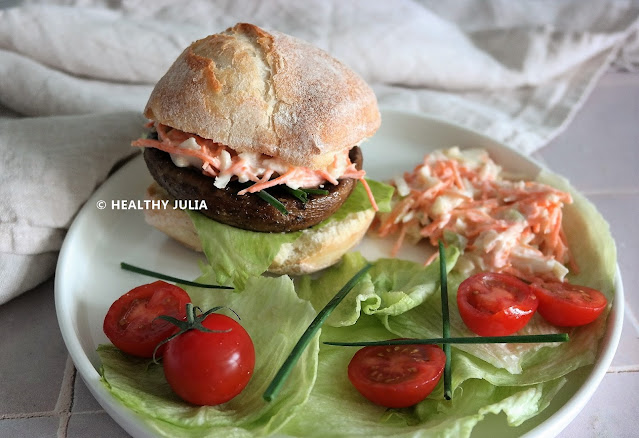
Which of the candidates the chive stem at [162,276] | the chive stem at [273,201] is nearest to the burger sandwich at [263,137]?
the chive stem at [273,201]

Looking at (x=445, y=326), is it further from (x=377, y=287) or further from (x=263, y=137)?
(x=263, y=137)

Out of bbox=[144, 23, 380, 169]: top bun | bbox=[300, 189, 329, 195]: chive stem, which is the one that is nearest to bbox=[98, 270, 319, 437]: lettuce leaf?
bbox=[300, 189, 329, 195]: chive stem

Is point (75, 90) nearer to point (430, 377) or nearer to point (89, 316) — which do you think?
point (89, 316)

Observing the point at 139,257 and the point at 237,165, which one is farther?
the point at 139,257

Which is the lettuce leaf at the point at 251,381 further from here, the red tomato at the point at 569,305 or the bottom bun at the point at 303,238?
the red tomato at the point at 569,305

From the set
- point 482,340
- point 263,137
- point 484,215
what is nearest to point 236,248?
point 263,137

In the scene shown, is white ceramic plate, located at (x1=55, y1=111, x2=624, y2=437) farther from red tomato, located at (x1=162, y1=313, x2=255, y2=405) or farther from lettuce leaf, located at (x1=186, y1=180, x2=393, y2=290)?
lettuce leaf, located at (x1=186, y1=180, x2=393, y2=290)
